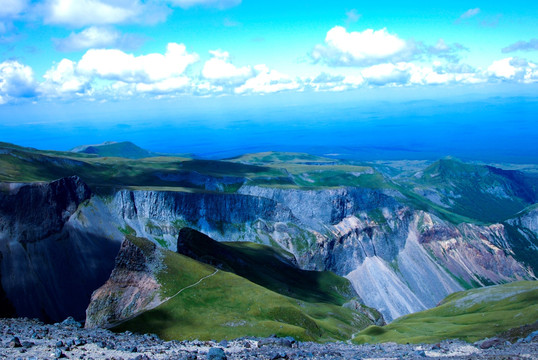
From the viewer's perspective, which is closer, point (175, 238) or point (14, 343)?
point (14, 343)

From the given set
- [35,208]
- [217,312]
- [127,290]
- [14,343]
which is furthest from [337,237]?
[14,343]

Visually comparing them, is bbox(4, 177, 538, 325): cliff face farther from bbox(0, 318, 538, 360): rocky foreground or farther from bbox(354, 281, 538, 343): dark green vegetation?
bbox(354, 281, 538, 343): dark green vegetation

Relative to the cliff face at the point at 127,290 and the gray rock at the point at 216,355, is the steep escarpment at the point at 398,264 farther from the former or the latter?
the gray rock at the point at 216,355

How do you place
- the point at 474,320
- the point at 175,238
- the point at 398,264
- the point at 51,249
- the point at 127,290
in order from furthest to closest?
the point at 398,264 < the point at 175,238 < the point at 51,249 < the point at 474,320 < the point at 127,290

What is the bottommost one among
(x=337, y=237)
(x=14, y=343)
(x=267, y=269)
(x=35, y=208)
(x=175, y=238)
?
(x=337, y=237)

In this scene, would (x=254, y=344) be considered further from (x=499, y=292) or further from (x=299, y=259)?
(x=299, y=259)

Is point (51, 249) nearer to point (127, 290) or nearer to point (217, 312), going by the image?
point (127, 290)
